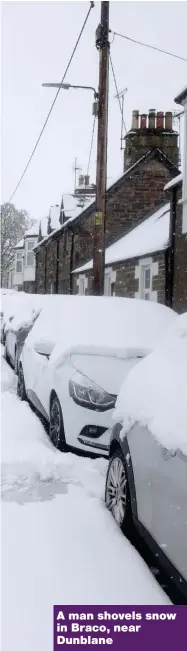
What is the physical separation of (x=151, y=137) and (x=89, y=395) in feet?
61.5

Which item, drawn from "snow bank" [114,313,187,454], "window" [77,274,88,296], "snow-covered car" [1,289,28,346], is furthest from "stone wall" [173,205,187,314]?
"window" [77,274,88,296]

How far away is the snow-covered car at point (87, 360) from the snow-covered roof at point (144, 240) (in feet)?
26.2

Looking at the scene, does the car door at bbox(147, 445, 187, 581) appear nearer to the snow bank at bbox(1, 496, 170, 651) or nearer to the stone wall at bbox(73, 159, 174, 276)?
the snow bank at bbox(1, 496, 170, 651)

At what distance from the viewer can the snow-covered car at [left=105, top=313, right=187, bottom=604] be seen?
2.67m

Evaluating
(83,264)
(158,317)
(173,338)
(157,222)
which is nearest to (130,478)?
(173,338)

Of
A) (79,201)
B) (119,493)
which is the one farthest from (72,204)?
(119,493)

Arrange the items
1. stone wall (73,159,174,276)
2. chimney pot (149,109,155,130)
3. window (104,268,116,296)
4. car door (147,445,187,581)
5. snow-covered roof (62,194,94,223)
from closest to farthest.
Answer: car door (147,445,187,581) → window (104,268,116,296) → chimney pot (149,109,155,130) → stone wall (73,159,174,276) → snow-covered roof (62,194,94,223)

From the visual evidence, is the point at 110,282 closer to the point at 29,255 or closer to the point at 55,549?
the point at 55,549

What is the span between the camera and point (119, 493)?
377 centimetres

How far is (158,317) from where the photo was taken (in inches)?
261

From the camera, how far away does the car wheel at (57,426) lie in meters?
5.26

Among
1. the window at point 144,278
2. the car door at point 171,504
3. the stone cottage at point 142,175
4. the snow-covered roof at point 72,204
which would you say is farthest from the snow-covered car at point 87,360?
the snow-covered roof at point 72,204

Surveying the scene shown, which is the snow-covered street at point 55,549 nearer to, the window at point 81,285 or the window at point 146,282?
the window at point 146,282

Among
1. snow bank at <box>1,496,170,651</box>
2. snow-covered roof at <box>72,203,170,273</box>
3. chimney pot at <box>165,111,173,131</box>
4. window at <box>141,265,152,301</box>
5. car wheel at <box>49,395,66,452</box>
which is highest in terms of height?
chimney pot at <box>165,111,173,131</box>
